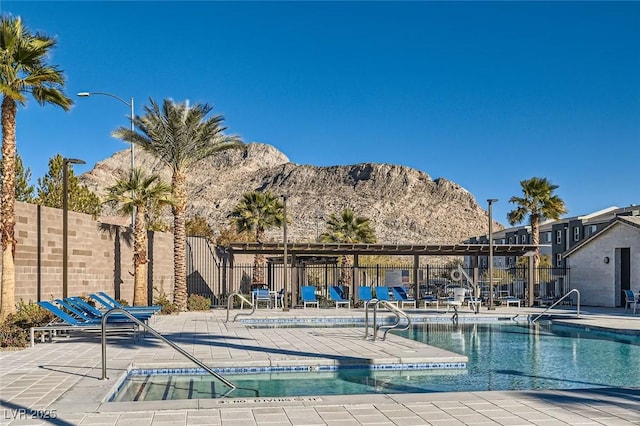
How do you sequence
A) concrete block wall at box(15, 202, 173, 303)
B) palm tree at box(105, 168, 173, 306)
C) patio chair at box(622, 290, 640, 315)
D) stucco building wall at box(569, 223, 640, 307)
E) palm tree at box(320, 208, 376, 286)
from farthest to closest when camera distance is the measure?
palm tree at box(320, 208, 376, 286) < stucco building wall at box(569, 223, 640, 307) < patio chair at box(622, 290, 640, 315) < palm tree at box(105, 168, 173, 306) < concrete block wall at box(15, 202, 173, 303)

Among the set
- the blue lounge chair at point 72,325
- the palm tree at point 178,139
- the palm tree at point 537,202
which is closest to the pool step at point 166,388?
the blue lounge chair at point 72,325

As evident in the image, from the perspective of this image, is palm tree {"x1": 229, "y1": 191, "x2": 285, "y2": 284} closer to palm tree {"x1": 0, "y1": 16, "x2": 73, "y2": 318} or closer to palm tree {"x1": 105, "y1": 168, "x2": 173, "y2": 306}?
palm tree {"x1": 105, "y1": 168, "x2": 173, "y2": 306}

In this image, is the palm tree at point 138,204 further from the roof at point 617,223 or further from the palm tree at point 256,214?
the roof at point 617,223

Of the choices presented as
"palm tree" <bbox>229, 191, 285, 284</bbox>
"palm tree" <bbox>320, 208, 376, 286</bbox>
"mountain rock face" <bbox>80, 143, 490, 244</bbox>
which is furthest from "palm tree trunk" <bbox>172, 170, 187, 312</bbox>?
"mountain rock face" <bbox>80, 143, 490, 244</bbox>

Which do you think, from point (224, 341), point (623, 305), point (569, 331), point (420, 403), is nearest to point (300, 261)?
point (623, 305)

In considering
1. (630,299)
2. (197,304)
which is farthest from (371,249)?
(630,299)

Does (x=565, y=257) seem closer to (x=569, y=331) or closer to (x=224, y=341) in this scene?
(x=569, y=331)

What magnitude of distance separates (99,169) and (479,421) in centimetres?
11450

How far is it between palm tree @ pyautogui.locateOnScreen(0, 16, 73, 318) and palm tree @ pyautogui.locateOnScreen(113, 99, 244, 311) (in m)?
8.04

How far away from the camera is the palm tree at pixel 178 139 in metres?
22.7

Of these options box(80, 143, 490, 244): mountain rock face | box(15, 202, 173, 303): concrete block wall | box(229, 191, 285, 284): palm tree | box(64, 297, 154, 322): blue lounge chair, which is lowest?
box(64, 297, 154, 322): blue lounge chair

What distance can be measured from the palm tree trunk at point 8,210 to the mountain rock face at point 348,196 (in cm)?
5894

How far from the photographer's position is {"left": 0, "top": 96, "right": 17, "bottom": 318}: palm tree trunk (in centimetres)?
1336

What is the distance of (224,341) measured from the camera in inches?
543
